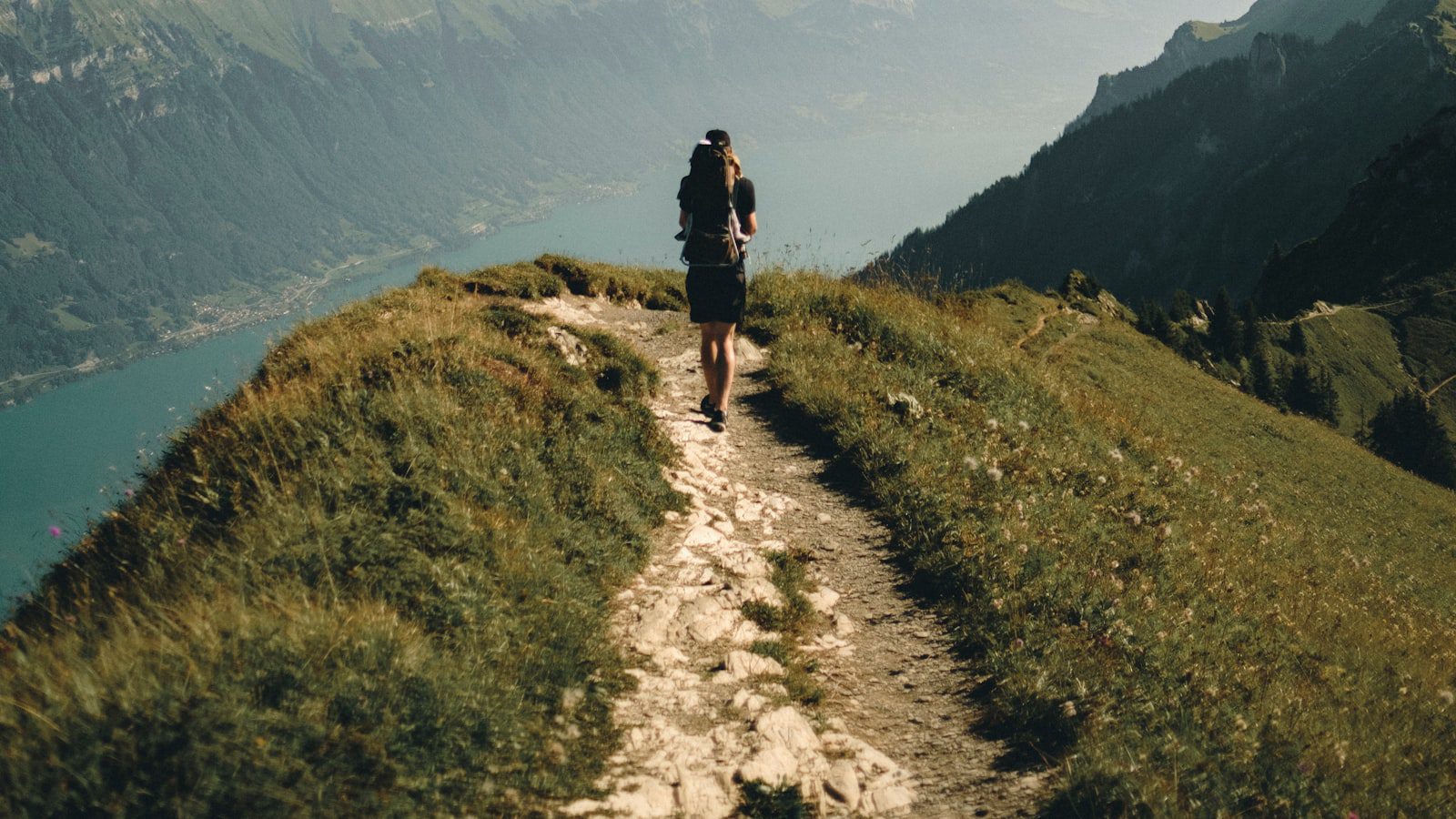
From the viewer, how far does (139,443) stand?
927 cm

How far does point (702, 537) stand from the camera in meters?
8.12

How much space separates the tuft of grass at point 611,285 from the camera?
17.5 metres

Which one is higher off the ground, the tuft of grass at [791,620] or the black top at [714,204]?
the black top at [714,204]

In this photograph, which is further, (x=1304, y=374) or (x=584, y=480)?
(x=1304, y=374)

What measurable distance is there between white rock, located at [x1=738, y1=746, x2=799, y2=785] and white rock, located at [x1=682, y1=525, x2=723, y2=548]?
289 cm

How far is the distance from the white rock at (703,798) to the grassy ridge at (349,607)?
1.98 feet

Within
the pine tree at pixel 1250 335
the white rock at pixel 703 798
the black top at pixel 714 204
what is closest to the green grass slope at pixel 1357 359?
the pine tree at pixel 1250 335

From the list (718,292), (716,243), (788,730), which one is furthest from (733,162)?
(788,730)

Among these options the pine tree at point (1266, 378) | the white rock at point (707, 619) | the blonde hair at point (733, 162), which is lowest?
the pine tree at point (1266, 378)

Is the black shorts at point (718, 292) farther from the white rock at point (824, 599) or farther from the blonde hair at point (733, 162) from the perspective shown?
the white rock at point (824, 599)

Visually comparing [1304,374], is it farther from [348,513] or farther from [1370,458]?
[348,513]

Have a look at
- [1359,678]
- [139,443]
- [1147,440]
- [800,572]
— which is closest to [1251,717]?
[1359,678]

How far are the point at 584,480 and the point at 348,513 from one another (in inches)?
91.2

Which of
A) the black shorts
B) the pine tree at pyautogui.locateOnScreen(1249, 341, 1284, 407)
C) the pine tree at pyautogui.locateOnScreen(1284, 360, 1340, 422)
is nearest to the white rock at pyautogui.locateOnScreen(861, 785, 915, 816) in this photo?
the black shorts
